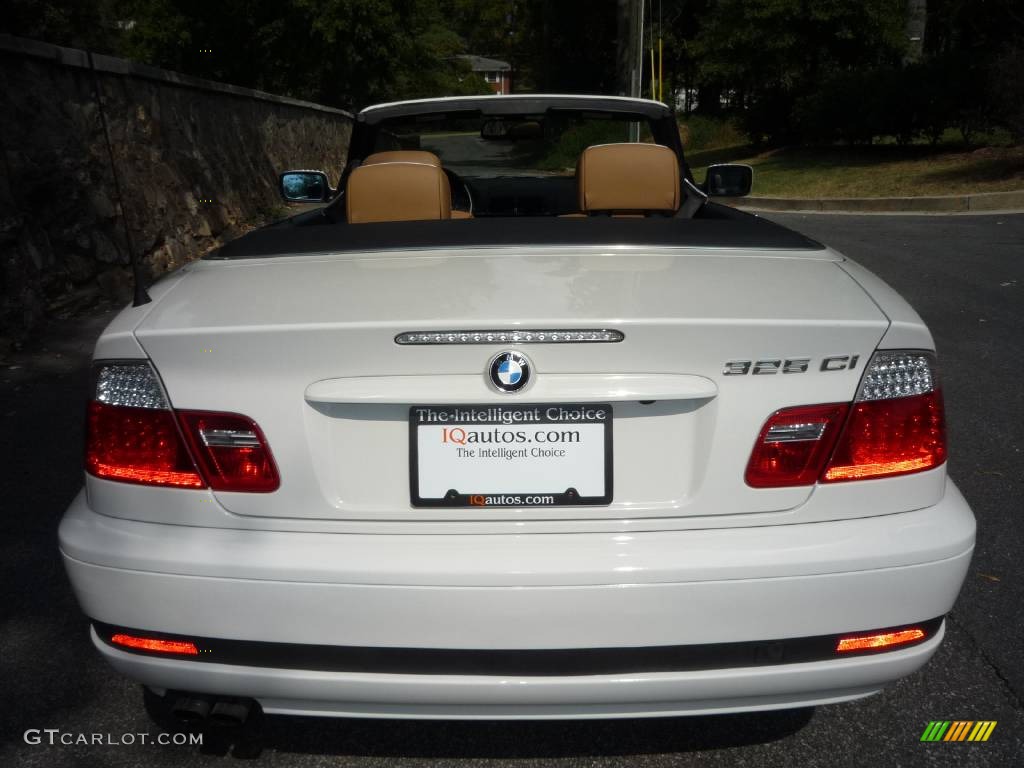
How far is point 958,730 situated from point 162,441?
1972 millimetres

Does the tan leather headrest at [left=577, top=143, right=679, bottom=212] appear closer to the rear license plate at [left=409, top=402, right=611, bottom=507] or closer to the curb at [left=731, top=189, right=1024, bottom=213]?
the rear license plate at [left=409, top=402, right=611, bottom=507]

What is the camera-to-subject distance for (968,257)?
32.3 feet

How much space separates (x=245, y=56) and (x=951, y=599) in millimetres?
35946

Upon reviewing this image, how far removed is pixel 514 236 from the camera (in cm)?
253

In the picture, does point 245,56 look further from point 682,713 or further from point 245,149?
point 682,713

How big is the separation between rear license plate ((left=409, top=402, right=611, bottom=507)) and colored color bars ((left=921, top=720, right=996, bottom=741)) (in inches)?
45.5

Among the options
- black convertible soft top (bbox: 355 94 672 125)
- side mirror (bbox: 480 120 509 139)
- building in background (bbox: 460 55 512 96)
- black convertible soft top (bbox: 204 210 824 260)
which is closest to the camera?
black convertible soft top (bbox: 204 210 824 260)

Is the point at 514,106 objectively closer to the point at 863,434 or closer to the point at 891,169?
the point at 863,434

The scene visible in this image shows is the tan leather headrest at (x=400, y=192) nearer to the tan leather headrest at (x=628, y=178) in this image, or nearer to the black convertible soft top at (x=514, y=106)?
the tan leather headrest at (x=628, y=178)

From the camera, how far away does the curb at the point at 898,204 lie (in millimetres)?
14047

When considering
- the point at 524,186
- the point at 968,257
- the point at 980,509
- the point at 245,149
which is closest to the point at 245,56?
the point at 245,149

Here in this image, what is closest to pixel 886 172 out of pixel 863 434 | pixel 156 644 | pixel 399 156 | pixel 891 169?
pixel 891 169

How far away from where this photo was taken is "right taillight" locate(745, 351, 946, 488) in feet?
6.07

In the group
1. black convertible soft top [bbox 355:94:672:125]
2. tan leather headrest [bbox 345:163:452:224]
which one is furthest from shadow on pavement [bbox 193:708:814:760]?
Answer: black convertible soft top [bbox 355:94:672:125]
